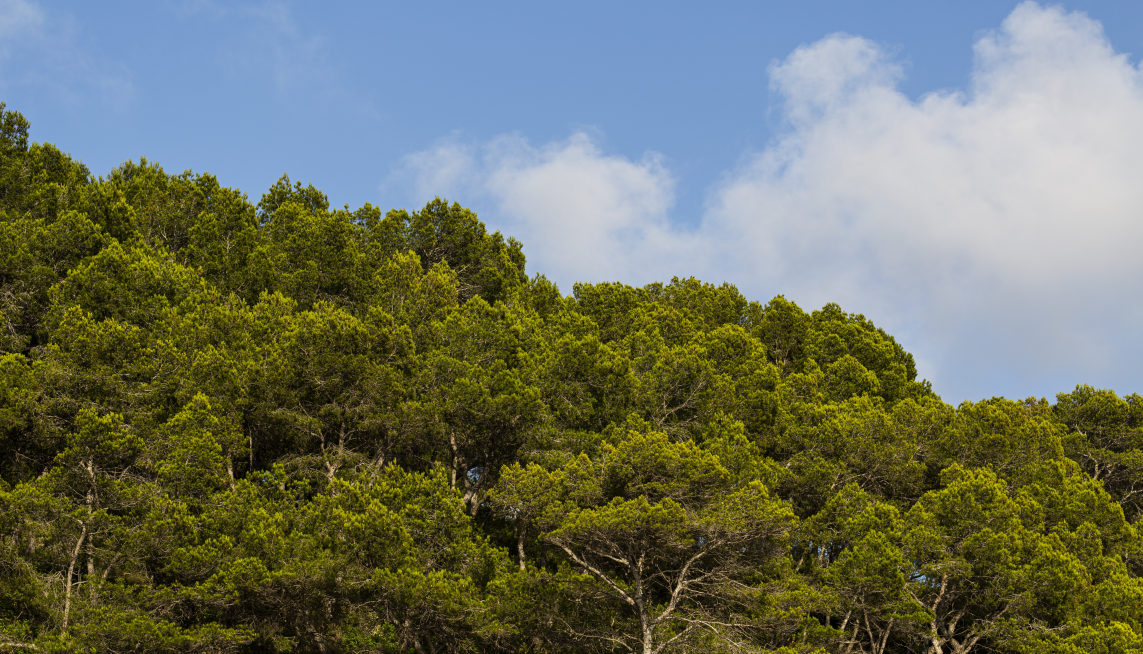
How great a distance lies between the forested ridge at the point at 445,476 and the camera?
53.4ft

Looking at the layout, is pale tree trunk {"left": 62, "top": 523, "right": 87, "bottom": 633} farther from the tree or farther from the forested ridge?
the tree

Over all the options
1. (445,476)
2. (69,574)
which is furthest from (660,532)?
(69,574)

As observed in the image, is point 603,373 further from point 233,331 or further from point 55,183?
point 55,183

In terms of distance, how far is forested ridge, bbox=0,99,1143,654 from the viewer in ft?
53.4

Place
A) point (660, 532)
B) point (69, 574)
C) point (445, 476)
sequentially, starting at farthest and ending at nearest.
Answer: point (445, 476) → point (660, 532) → point (69, 574)

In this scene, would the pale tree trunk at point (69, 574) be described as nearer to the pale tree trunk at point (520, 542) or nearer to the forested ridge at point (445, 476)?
the forested ridge at point (445, 476)

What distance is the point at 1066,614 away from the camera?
19.8 meters

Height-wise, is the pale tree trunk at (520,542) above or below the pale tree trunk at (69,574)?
above

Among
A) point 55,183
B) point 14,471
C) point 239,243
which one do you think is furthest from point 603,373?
point 55,183

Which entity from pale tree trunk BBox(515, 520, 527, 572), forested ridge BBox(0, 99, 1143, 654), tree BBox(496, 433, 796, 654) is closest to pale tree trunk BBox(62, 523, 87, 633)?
forested ridge BBox(0, 99, 1143, 654)

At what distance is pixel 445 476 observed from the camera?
61.9ft

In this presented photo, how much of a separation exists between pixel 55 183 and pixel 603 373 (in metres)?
16.6

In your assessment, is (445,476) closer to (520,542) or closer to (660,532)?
(520,542)

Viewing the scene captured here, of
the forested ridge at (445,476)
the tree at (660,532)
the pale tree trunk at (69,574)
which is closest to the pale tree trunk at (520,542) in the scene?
the forested ridge at (445,476)
